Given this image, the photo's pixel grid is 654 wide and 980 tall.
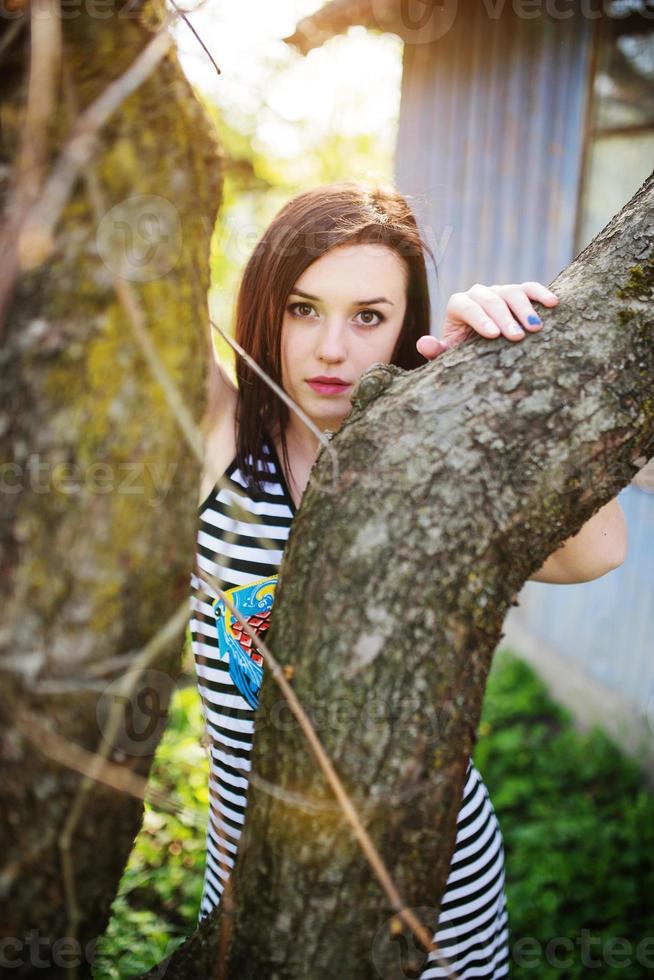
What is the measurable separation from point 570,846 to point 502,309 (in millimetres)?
3123

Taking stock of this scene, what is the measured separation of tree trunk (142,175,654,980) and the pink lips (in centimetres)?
62

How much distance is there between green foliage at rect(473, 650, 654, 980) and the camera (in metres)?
2.86

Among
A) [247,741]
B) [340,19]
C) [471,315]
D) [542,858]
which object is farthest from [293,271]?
[340,19]

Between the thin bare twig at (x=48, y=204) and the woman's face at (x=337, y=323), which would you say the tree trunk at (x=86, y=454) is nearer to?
the thin bare twig at (x=48, y=204)

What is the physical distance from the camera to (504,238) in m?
4.93

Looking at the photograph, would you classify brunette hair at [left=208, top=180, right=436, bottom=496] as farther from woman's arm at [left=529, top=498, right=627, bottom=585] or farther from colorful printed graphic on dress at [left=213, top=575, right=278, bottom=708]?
woman's arm at [left=529, top=498, right=627, bottom=585]

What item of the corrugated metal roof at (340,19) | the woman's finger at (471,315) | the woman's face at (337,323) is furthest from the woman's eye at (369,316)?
the corrugated metal roof at (340,19)

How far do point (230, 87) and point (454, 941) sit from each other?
14.2 metres

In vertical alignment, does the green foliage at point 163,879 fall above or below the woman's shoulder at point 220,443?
below

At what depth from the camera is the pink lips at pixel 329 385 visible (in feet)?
5.63

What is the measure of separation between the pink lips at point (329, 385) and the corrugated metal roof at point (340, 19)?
4.02m

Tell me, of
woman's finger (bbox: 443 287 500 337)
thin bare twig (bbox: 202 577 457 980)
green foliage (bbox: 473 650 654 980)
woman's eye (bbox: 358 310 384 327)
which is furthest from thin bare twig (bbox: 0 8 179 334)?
green foliage (bbox: 473 650 654 980)

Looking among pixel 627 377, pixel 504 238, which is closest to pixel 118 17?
pixel 627 377

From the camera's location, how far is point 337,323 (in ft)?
5.60
